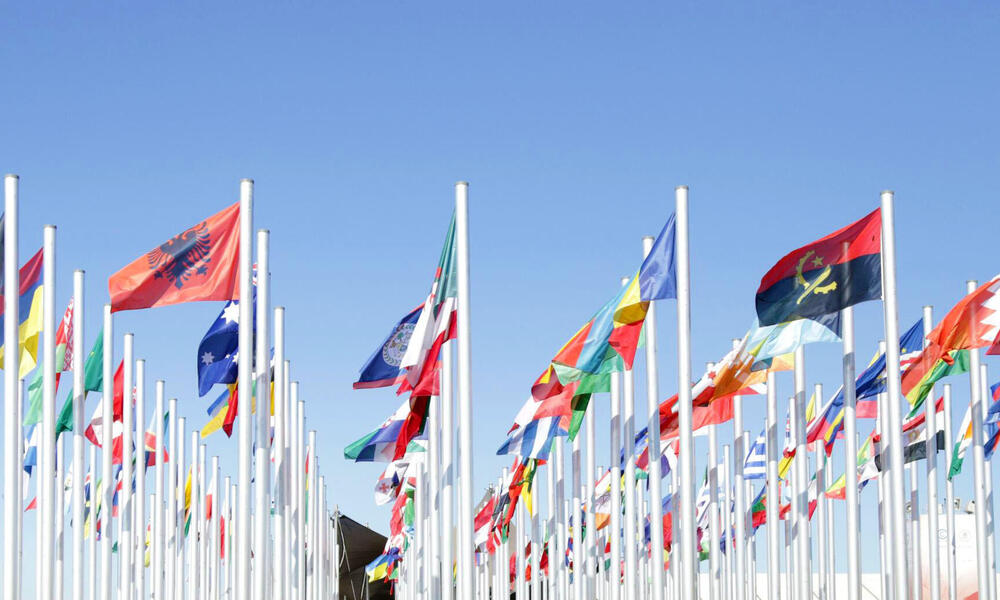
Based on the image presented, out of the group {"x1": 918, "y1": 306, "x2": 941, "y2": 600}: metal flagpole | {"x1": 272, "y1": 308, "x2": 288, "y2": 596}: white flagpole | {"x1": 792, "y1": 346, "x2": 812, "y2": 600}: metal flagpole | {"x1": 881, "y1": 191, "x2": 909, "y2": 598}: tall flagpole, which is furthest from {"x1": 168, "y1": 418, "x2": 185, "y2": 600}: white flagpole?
{"x1": 881, "y1": 191, "x2": 909, "y2": 598}: tall flagpole

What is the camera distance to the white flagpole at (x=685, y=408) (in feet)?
55.2

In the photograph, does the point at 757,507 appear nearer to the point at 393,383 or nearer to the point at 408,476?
the point at 408,476

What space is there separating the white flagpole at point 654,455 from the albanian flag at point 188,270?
553 cm

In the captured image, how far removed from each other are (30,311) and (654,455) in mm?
9154

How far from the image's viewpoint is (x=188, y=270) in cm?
1809

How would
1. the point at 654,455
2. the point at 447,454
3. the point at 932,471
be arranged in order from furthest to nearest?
the point at 932,471 < the point at 447,454 < the point at 654,455

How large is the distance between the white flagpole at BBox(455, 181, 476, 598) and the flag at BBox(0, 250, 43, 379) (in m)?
6.61

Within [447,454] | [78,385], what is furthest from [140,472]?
[447,454]

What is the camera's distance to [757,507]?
120 feet

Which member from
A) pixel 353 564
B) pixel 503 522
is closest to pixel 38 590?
pixel 503 522

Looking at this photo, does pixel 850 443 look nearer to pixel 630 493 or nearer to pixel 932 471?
pixel 630 493

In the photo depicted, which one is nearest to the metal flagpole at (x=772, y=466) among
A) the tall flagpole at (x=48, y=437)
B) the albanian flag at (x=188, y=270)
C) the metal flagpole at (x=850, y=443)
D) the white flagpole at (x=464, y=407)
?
the metal flagpole at (x=850, y=443)

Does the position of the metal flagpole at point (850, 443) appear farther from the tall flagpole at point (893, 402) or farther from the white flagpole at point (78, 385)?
the white flagpole at point (78, 385)

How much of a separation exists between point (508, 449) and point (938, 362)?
24.0 feet
